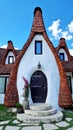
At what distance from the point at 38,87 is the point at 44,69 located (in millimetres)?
1284

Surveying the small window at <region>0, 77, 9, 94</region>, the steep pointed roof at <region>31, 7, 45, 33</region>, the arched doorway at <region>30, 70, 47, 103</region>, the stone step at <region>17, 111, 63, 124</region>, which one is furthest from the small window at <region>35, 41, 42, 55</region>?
the stone step at <region>17, 111, 63, 124</region>

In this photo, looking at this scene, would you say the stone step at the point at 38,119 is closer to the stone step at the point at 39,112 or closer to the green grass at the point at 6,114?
the stone step at the point at 39,112

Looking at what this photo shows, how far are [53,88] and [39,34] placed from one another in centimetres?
382

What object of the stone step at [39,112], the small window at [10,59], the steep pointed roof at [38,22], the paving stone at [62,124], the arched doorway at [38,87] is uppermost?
the steep pointed roof at [38,22]

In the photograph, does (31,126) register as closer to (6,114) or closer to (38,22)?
(6,114)

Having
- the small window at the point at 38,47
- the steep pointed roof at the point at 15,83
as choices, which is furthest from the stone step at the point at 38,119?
the small window at the point at 38,47

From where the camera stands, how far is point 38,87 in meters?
10.9

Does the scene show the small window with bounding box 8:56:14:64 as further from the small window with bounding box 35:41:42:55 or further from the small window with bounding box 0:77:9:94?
the small window with bounding box 35:41:42:55

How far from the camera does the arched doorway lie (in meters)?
10.8

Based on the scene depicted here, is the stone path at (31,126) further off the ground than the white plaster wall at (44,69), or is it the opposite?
the white plaster wall at (44,69)

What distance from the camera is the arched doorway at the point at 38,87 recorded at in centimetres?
1078

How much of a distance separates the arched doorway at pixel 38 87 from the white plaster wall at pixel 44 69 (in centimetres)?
29

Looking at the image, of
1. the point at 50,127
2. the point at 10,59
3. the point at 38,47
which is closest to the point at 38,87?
the point at 38,47

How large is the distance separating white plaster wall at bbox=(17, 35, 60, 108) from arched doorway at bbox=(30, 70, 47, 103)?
29 centimetres
